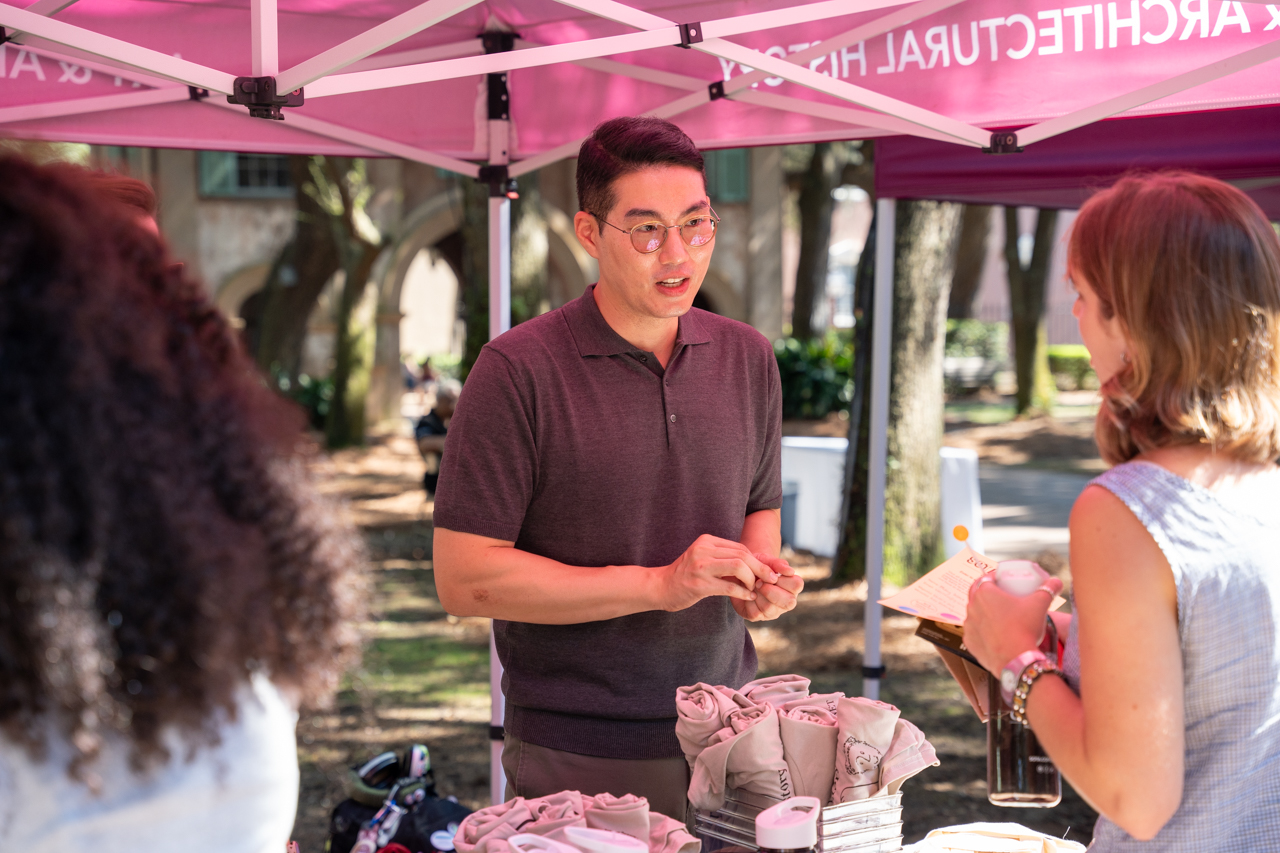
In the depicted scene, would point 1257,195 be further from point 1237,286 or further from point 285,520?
point 285,520

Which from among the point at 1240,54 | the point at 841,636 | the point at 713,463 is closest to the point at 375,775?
the point at 713,463

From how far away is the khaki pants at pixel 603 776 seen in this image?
2076 mm

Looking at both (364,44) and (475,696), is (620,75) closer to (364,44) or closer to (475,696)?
(364,44)

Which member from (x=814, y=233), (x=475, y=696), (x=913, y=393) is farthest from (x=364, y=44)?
(x=814, y=233)

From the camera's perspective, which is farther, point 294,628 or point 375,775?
point 375,775

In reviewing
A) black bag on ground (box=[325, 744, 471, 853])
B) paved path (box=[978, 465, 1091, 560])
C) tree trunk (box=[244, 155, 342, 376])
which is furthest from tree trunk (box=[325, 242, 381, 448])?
black bag on ground (box=[325, 744, 471, 853])

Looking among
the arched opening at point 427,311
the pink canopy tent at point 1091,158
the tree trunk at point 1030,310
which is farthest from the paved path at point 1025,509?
the arched opening at point 427,311

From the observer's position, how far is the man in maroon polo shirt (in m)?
1.97

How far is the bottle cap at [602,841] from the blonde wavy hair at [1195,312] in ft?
2.78

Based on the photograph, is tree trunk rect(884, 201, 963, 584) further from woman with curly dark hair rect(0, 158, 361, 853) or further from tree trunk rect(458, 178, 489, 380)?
woman with curly dark hair rect(0, 158, 361, 853)

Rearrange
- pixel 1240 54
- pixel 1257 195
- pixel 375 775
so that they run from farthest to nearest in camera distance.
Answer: pixel 1257 195 → pixel 375 775 → pixel 1240 54

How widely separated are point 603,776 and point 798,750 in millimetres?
478

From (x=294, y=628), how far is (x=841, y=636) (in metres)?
6.05

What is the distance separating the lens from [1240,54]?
2.46 m
